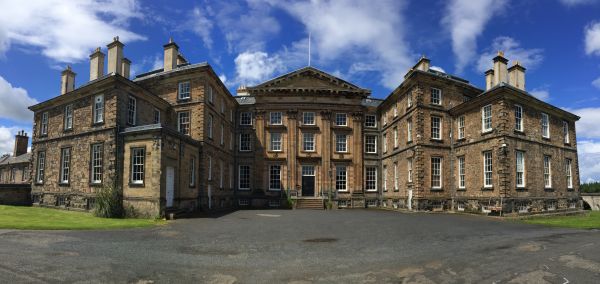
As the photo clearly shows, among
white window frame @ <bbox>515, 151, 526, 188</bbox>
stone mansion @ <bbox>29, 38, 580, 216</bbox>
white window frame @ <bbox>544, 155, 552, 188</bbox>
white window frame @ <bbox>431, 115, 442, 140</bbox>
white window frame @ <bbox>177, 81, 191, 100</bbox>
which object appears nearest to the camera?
stone mansion @ <bbox>29, 38, 580, 216</bbox>

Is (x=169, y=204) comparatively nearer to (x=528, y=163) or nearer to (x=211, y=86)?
(x=211, y=86)

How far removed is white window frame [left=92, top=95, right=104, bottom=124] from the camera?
23.6m

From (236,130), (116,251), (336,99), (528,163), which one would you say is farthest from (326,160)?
(116,251)

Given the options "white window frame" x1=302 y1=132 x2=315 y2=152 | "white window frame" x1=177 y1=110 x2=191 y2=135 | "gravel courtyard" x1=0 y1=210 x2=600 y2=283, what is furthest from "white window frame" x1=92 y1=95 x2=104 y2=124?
"white window frame" x1=302 y1=132 x2=315 y2=152

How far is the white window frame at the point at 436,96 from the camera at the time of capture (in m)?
29.9

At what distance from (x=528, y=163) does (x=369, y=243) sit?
64.0 feet

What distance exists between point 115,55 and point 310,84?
17842mm

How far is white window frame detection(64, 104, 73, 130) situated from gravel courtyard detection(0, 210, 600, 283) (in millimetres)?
15317

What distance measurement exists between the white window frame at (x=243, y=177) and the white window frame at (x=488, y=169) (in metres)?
20.9

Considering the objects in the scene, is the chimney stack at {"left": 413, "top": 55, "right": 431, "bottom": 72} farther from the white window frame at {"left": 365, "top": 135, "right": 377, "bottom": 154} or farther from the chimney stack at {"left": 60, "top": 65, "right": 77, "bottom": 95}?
the chimney stack at {"left": 60, "top": 65, "right": 77, "bottom": 95}

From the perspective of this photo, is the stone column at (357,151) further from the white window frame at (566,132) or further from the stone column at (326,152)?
the white window frame at (566,132)

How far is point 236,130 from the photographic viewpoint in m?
36.9

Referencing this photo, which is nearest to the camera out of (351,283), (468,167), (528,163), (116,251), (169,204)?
(351,283)

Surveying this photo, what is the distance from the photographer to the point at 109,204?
20312mm
